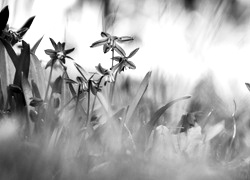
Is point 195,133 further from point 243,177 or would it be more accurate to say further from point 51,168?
point 51,168

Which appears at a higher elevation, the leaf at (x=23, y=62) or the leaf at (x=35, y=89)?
the leaf at (x=23, y=62)

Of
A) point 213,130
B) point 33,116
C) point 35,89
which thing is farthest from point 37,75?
point 213,130

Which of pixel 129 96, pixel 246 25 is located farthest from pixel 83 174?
pixel 246 25

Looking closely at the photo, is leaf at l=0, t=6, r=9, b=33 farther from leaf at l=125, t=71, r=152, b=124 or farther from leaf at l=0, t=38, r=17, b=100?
leaf at l=125, t=71, r=152, b=124

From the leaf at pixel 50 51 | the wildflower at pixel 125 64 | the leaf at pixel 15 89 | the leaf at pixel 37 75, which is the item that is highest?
the leaf at pixel 50 51

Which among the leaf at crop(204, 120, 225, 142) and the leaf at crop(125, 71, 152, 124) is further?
the leaf at crop(204, 120, 225, 142)

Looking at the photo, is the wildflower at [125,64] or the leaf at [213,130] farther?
the leaf at [213,130]

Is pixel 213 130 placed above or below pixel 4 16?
below

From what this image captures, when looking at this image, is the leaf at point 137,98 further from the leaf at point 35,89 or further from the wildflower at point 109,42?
the leaf at point 35,89

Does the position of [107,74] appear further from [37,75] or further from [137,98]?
[37,75]

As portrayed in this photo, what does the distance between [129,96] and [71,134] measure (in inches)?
20.1

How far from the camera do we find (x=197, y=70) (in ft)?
4.01

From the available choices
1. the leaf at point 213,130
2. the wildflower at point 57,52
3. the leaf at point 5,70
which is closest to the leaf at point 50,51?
the wildflower at point 57,52

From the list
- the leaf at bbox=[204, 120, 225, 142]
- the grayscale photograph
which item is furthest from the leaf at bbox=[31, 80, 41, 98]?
the leaf at bbox=[204, 120, 225, 142]
